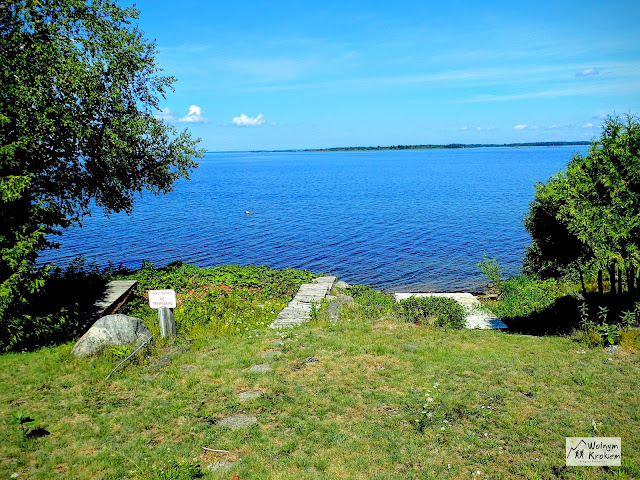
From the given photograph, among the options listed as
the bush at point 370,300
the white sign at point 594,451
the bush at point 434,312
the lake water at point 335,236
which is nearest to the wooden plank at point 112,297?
the bush at point 370,300

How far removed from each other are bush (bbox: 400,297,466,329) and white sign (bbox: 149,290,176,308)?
7314mm

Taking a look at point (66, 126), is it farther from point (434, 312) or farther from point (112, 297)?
point (434, 312)

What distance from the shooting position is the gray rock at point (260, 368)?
9.92m

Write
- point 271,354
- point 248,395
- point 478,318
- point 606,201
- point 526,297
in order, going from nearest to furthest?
point 248,395 < point 271,354 < point 606,201 < point 478,318 < point 526,297

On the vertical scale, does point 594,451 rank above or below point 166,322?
below

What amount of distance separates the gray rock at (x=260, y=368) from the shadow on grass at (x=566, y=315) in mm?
8821

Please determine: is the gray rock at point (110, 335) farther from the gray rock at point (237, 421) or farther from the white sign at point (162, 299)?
the gray rock at point (237, 421)

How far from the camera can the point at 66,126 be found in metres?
15.3

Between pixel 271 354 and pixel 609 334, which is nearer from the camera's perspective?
pixel 271 354

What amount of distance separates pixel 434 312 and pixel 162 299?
28.5ft

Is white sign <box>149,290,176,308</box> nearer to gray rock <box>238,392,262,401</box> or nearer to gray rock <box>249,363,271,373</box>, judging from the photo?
gray rock <box>249,363,271,373</box>

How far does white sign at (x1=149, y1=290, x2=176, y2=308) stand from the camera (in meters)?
11.9

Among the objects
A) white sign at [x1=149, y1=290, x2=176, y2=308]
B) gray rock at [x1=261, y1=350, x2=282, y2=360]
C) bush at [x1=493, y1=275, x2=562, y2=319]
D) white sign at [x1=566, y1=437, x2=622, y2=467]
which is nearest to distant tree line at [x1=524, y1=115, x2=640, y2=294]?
Answer: bush at [x1=493, y1=275, x2=562, y2=319]

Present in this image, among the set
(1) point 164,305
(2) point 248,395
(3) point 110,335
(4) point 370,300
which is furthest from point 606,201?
(3) point 110,335
